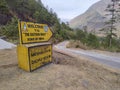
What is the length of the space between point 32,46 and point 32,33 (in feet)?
1.95

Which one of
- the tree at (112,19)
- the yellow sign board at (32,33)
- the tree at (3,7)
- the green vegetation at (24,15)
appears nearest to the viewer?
the yellow sign board at (32,33)

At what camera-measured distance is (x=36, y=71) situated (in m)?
5.69

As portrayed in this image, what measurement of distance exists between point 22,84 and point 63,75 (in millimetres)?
1631

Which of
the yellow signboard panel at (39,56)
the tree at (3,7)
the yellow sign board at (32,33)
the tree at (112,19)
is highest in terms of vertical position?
the tree at (3,7)

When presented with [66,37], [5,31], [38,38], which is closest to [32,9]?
[66,37]

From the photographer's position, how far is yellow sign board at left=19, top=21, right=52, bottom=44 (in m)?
5.51

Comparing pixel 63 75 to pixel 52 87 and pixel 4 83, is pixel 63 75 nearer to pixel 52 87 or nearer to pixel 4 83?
pixel 52 87

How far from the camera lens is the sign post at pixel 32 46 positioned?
5.53 meters

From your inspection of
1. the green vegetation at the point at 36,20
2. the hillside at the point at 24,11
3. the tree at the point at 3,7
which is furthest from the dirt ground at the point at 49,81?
the hillside at the point at 24,11

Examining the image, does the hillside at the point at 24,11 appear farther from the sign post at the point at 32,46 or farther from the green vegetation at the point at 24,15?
the sign post at the point at 32,46

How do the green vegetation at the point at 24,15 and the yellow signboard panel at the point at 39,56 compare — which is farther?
the green vegetation at the point at 24,15

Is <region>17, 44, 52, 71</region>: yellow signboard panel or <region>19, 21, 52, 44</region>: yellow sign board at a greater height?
<region>19, 21, 52, 44</region>: yellow sign board

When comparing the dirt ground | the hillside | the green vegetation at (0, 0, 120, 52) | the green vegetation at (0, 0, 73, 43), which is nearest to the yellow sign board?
the dirt ground

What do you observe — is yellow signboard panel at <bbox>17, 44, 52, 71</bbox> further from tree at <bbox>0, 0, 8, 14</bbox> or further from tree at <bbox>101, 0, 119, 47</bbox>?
tree at <bbox>0, 0, 8, 14</bbox>
